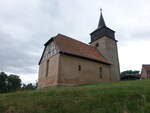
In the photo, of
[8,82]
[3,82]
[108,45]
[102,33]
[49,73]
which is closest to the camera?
[49,73]

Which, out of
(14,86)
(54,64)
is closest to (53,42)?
(54,64)

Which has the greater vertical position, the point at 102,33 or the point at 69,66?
the point at 102,33

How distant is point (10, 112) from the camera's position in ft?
26.1

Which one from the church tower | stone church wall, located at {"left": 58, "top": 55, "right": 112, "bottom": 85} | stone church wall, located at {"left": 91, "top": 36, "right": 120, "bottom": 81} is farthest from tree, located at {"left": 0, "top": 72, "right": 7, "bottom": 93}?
stone church wall, located at {"left": 58, "top": 55, "right": 112, "bottom": 85}

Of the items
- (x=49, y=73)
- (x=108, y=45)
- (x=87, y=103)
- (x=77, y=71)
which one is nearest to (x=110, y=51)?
(x=108, y=45)

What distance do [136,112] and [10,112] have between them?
6524 mm

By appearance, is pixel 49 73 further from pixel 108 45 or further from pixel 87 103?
pixel 108 45

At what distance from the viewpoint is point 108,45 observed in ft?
90.3

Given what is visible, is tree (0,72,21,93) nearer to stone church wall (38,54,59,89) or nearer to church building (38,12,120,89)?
church building (38,12,120,89)

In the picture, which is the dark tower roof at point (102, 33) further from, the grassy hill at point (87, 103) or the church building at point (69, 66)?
the grassy hill at point (87, 103)

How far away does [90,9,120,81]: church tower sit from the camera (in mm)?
26516

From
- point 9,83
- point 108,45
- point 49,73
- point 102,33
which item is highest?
point 102,33

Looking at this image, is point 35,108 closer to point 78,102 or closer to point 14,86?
point 78,102

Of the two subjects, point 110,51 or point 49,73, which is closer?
point 49,73
